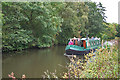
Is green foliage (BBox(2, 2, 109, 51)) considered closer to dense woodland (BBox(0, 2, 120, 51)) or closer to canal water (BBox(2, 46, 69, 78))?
dense woodland (BBox(0, 2, 120, 51))

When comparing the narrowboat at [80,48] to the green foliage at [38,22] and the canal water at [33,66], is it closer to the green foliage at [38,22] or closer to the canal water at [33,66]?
the canal water at [33,66]

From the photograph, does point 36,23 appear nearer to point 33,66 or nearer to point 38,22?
point 38,22

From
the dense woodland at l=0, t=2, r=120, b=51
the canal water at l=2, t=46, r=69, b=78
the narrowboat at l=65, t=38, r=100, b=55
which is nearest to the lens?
the canal water at l=2, t=46, r=69, b=78

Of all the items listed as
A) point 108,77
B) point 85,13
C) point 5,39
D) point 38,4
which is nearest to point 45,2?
point 38,4

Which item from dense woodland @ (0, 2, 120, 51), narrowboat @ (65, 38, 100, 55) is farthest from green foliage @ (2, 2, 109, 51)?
narrowboat @ (65, 38, 100, 55)

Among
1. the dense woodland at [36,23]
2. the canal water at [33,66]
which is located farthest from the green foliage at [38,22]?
the canal water at [33,66]

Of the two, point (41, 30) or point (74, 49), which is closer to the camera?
point (74, 49)

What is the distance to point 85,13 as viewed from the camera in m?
31.2

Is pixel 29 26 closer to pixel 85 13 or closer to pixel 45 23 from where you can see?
pixel 45 23

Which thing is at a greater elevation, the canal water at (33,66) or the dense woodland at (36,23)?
the dense woodland at (36,23)

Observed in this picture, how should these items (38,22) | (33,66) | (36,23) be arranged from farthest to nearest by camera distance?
(36,23) → (38,22) → (33,66)

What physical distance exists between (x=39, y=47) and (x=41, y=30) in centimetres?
251

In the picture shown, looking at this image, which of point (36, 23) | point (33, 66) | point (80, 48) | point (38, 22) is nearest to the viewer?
point (33, 66)

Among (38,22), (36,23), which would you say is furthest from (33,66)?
(36,23)
